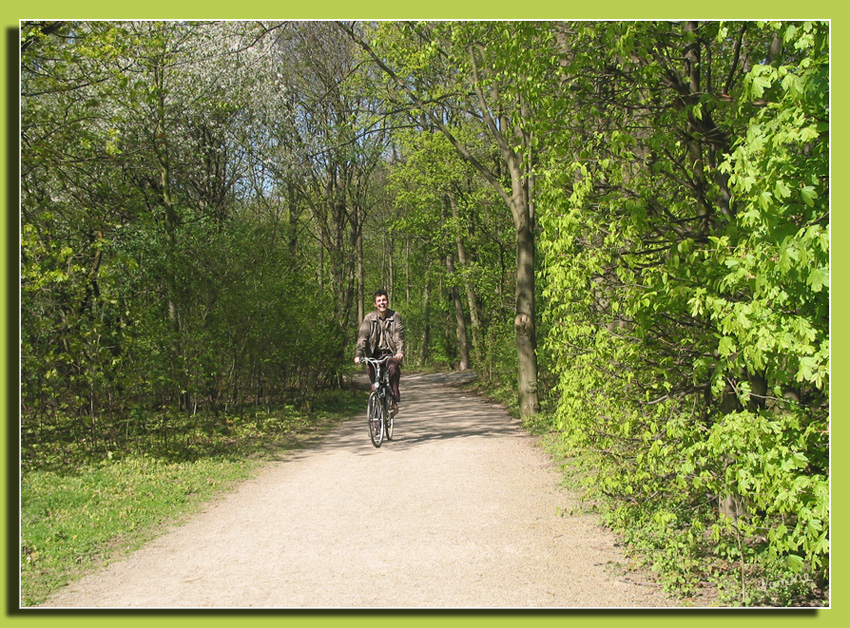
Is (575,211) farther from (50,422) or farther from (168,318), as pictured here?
(168,318)

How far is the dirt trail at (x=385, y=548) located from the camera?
4.57m

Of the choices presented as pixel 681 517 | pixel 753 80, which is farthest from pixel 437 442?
pixel 753 80

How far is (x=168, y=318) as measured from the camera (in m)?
11.6

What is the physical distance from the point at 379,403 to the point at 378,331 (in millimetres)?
1048

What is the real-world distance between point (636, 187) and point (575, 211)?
1.64ft

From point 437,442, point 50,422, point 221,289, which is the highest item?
point 221,289

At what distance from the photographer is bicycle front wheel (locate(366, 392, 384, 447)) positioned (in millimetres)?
10414

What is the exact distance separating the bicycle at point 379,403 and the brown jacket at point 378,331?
0.64 ft

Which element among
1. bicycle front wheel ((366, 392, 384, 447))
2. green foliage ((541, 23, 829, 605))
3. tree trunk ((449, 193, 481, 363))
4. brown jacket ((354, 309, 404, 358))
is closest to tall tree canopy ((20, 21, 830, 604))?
green foliage ((541, 23, 829, 605))

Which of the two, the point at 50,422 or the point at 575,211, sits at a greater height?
the point at 575,211

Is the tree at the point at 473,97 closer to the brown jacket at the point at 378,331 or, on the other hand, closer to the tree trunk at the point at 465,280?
the brown jacket at the point at 378,331

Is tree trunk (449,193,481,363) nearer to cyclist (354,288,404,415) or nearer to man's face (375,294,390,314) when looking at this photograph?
cyclist (354,288,404,415)

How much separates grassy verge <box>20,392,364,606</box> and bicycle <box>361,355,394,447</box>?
63.0 inches

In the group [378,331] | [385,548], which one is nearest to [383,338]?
[378,331]
